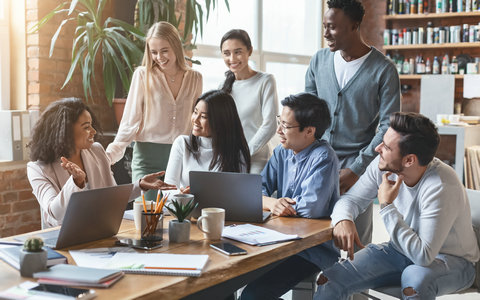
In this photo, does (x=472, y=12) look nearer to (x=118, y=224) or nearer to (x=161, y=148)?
(x=161, y=148)

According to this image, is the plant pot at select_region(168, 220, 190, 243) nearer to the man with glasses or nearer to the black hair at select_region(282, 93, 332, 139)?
the man with glasses

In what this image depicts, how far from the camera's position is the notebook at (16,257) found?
4.73 ft

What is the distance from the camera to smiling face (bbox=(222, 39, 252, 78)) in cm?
304

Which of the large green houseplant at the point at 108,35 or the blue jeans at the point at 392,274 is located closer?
the blue jeans at the point at 392,274

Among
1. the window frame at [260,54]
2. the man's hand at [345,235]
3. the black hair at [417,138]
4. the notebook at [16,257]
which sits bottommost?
the man's hand at [345,235]

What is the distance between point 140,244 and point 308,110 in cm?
92

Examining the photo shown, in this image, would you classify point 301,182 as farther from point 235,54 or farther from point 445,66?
point 445,66

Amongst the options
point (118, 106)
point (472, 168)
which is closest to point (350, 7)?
point (118, 106)

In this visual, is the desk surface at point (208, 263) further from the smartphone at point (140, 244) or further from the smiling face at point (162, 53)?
the smiling face at point (162, 53)

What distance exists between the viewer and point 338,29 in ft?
8.28

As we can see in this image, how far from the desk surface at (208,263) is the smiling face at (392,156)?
0.99ft

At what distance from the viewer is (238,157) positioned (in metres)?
2.47

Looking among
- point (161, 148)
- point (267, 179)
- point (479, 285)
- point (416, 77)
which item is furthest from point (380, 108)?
point (416, 77)

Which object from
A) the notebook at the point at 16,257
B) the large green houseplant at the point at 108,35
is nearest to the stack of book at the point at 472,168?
the large green houseplant at the point at 108,35
